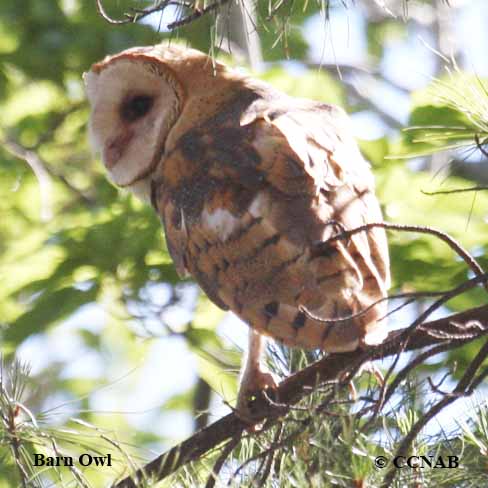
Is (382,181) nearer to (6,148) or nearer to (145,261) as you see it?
(145,261)

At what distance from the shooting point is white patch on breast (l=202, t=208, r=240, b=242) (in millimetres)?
3277

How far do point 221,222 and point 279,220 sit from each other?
243mm

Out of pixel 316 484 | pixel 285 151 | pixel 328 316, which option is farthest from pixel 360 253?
pixel 316 484

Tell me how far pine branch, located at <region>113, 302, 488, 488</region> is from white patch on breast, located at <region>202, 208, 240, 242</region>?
19.1 inches

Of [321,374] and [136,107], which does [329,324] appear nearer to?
[321,374]

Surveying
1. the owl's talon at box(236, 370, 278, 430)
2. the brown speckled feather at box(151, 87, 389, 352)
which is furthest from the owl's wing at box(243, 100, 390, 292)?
the owl's talon at box(236, 370, 278, 430)

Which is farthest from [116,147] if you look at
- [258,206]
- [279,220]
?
[279,220]

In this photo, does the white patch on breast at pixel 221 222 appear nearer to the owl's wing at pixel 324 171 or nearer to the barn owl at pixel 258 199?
the barn owl at pixel 258 199

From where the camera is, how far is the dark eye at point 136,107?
166 inches

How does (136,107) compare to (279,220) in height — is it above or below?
above

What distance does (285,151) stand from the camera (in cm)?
329

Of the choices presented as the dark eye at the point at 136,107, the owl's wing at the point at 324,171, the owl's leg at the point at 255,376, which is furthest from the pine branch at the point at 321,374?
the dark eye at the point at 136,107

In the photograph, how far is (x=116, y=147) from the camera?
4.19 metres

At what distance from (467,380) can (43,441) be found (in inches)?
45.9
